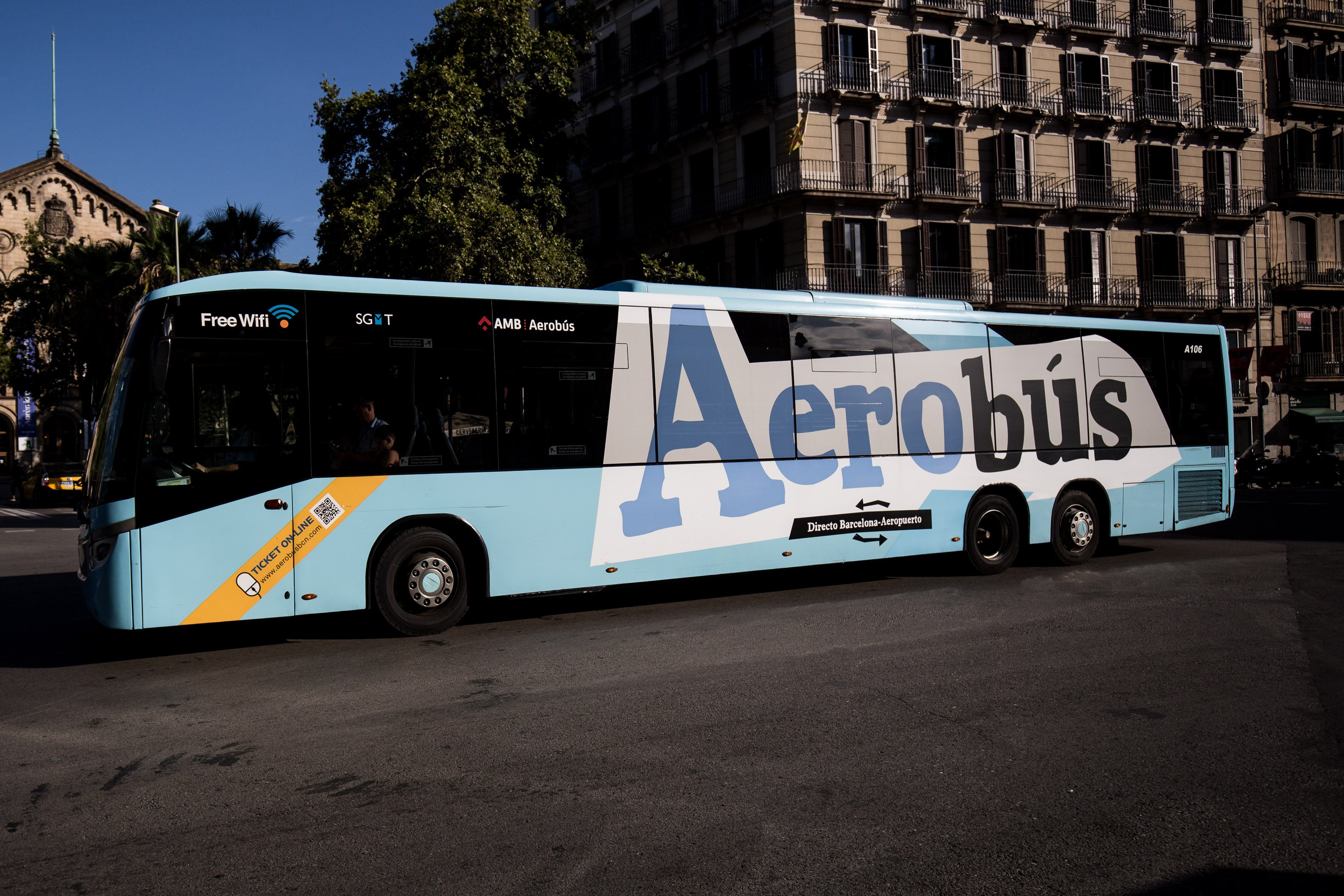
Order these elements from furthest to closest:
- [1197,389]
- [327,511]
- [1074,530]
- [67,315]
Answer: [67,315], [1197,389], [1074,530], [327,511]

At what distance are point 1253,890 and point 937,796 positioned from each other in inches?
47.0

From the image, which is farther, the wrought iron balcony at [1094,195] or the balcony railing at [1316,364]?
the balcony railing at [1316,364]

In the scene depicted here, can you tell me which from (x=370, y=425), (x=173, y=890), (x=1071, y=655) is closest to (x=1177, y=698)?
(x=1071, y=655)

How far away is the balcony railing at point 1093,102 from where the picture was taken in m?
35.4

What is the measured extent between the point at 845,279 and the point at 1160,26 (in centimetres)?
1764

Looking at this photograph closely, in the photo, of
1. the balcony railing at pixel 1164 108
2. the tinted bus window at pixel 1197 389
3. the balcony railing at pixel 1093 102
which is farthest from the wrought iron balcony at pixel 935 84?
the tinted bus window at pixel 1197 389

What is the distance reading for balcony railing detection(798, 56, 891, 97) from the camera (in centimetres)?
3114

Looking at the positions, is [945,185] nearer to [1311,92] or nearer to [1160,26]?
[1160,26]

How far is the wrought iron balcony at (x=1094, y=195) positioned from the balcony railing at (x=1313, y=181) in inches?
380

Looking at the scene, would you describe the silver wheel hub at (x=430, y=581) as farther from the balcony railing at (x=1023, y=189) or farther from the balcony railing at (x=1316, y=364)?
the balcony railing at (x=1316, y=364)

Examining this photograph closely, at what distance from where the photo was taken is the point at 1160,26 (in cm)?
3738

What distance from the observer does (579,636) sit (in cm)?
799

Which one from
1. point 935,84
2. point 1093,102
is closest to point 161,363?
point 935,84

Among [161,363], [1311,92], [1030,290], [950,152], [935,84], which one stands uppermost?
[1311,92]
